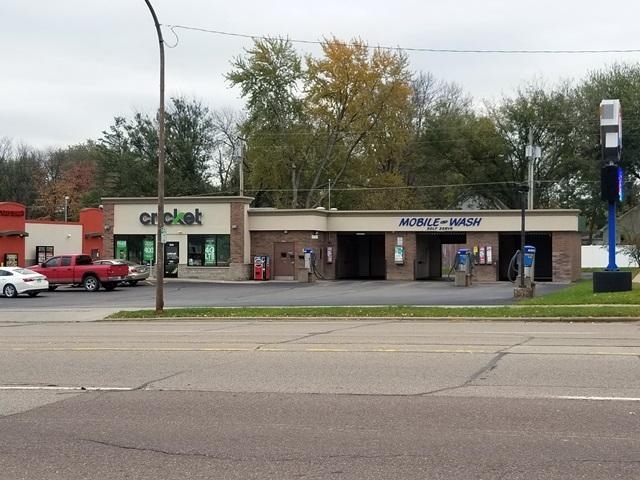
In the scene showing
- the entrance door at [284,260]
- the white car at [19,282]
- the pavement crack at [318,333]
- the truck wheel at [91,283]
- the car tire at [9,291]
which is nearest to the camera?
the pavement crack at [318,333]

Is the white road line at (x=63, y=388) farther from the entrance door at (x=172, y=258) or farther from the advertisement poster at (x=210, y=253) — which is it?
the entrance door at (x=172, y=258)

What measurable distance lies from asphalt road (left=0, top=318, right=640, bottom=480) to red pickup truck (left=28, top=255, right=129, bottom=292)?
2274cm

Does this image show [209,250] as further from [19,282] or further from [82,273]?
[19,282]

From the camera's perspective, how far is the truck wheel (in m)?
36.3

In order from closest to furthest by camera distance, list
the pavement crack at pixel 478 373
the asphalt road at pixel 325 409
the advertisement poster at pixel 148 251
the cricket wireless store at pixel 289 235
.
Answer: the asphalt road at pixel 325 409, the pavement crack at pixel 478 373, the cricket wireless store at pixel 289 235, the advertisement poster at pixel 148 251

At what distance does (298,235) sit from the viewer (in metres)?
42.7

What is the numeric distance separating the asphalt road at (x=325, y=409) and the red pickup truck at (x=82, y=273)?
2274 centimetres

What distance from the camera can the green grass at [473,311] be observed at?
1894 centimetres

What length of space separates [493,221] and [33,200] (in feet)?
208

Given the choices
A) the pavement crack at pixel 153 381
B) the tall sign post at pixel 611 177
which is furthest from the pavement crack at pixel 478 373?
the tall sign post at pixel 611 177

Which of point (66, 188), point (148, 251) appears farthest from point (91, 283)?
point (66, 188)

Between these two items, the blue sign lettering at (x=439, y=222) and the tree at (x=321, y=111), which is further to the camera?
the tree at (x=321, y=111)

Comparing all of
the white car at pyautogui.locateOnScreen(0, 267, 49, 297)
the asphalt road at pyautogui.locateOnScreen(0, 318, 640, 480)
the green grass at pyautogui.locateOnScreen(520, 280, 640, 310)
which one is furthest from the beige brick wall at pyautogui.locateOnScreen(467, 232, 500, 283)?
the asphalt road at pyautogui.locateOnScreen(0, 318, 640, 480)

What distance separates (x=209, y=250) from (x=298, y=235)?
528 cm
